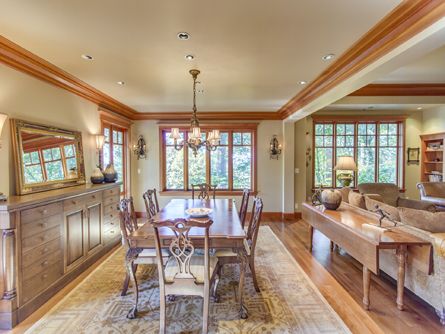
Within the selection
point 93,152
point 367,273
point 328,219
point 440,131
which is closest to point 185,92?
point 93,152

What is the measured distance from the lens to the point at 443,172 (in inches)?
253

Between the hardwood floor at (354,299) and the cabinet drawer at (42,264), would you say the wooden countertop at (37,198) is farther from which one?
the hardwood floor at (354,299)

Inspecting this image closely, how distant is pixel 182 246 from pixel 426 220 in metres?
2.41

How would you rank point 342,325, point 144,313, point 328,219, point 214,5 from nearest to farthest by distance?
point 214,5 → point 342,325 → point 144,313 → point 328,219

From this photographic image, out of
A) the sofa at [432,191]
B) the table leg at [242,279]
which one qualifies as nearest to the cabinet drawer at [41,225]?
the table leg at [242,279]

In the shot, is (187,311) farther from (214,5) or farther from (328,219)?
(214,5)

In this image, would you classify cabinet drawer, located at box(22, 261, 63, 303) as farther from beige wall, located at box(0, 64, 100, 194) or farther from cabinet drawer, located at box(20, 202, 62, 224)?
beige wall, located at box(0, 64, 100, 194)

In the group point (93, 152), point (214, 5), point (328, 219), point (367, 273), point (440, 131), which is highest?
point (214, 5)

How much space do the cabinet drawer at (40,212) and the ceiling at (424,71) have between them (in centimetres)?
480

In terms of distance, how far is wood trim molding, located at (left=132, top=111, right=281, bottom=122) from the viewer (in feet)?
21.1

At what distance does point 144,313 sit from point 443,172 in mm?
7493

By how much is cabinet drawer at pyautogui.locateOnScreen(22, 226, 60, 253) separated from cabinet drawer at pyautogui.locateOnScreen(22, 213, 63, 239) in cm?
4

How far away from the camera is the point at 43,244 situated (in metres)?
2.73

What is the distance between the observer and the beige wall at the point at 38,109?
2.79 m
